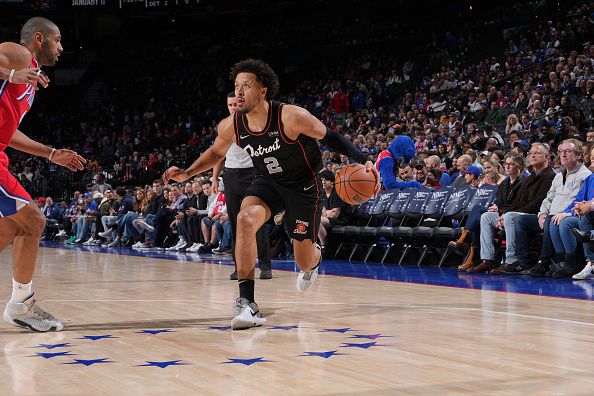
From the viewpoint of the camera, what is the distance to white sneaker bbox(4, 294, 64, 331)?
456cm

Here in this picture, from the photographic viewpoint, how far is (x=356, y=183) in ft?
18.2

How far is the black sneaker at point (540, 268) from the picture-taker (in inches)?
322

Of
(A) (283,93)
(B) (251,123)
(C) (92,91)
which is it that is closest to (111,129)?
(C) (92,91)

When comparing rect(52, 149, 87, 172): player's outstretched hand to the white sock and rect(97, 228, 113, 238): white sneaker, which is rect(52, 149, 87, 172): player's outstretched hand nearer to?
the white sock

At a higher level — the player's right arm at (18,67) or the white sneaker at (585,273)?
the player's right arm at (18,67)

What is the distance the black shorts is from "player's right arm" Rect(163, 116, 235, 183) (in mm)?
314

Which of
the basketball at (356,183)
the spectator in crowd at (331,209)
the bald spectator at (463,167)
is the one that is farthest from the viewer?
the spectator in crowd at (331,209)

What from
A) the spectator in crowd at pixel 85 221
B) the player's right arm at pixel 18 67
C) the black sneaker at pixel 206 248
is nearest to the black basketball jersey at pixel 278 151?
the player's right arm at pixel 18 67

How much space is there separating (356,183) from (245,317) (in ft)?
4.70

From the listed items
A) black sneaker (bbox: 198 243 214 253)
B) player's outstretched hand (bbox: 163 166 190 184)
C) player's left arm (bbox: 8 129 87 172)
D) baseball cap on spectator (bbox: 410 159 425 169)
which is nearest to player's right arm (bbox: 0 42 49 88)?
player's left arm (bbox: 8 129 87 172)

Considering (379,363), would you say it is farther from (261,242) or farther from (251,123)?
(261,242)

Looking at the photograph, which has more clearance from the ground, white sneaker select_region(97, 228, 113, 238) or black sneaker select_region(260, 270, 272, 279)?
white sneaker select_region(97, 228, 113, 238)

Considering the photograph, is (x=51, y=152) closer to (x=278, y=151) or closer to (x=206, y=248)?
(x=278, y=151)

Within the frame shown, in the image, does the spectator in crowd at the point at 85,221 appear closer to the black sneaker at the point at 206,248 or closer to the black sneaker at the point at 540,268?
the black sneaker at the point at 206,248
